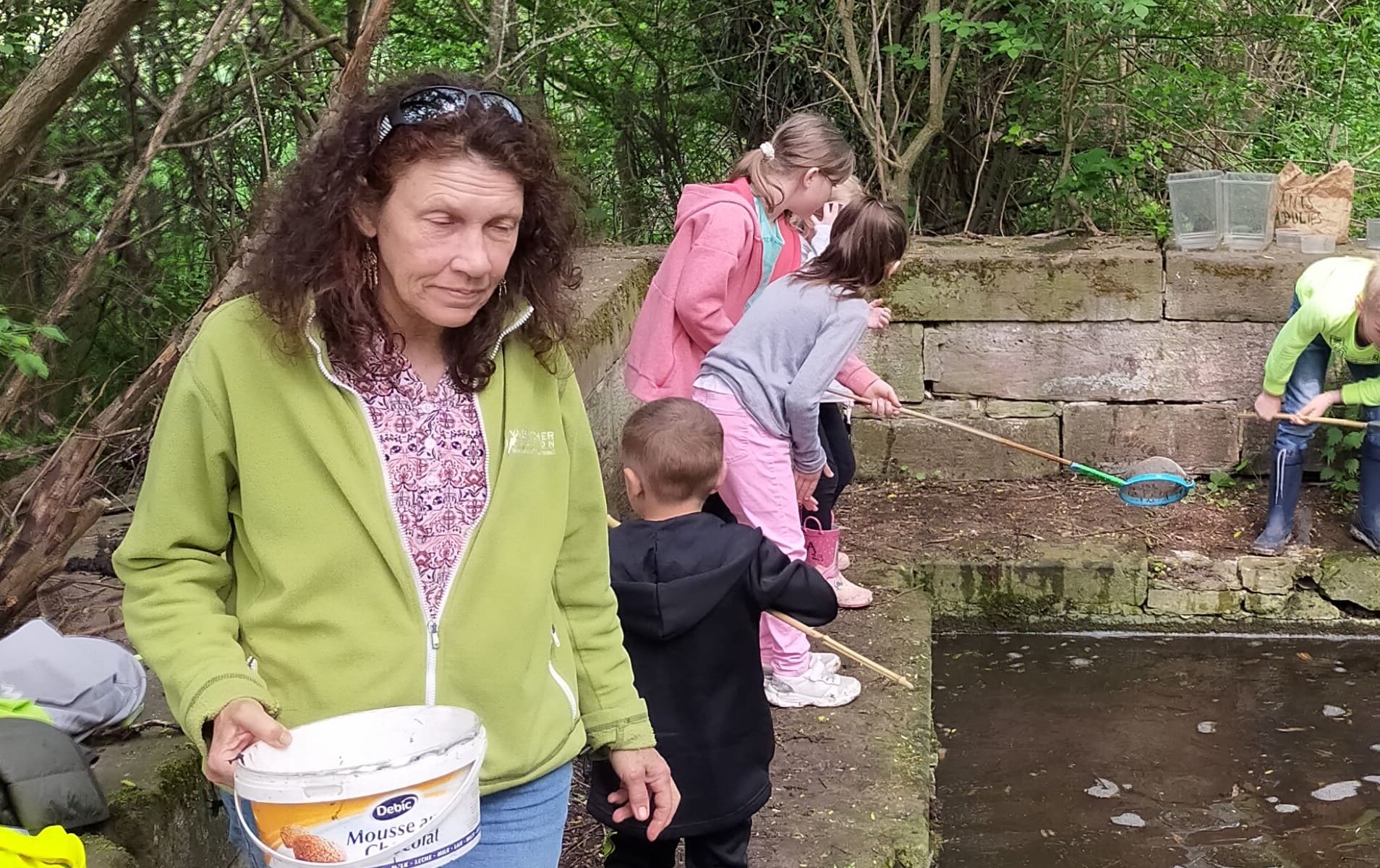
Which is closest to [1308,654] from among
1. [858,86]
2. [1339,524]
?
[1339,524]

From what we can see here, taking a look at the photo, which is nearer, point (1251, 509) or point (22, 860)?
point (22, 860)

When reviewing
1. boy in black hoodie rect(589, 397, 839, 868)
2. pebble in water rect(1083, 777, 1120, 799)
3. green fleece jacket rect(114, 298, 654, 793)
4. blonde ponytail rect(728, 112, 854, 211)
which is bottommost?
pebble in water rect(1083, 777, 1120, 799)

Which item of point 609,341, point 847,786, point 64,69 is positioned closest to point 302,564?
point 64,69

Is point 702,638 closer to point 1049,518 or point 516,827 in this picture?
point 516,827

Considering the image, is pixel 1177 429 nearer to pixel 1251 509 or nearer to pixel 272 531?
pixel 1251 509

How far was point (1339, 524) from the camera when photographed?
18.4ft

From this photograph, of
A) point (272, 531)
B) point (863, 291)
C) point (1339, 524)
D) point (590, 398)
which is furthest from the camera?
point (1339, 524)

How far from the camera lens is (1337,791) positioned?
394cm

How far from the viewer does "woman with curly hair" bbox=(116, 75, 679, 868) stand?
1.57 metres

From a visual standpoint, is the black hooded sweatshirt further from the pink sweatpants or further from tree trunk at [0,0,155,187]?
tree trunk at [0,0,155,187]

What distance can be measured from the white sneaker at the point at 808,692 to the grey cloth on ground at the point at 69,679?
188 cm

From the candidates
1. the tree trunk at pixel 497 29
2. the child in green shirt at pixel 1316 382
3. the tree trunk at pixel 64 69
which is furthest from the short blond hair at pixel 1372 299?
the tree trunk at pixel 64 69

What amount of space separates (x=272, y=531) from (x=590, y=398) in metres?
2.94

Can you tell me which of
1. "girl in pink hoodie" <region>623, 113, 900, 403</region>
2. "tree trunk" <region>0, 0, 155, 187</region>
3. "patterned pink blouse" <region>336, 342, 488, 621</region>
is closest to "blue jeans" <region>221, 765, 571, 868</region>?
"patterned pink blouse" <region>336, 342, 488, 621</region>
